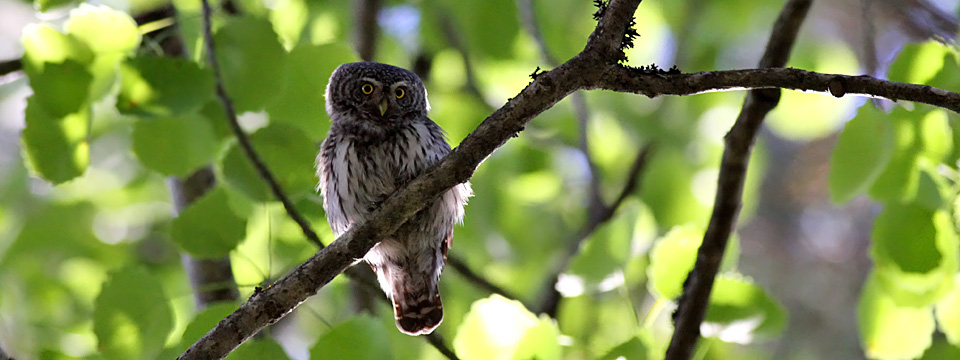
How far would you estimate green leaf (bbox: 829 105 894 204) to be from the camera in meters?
2.36

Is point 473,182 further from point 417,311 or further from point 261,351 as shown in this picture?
point 261,351

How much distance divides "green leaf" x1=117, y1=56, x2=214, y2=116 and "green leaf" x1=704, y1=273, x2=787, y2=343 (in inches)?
77.9

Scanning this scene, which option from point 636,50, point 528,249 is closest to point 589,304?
point 528,249

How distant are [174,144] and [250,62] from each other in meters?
0.43

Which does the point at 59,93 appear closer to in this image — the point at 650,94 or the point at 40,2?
the point at 40,2

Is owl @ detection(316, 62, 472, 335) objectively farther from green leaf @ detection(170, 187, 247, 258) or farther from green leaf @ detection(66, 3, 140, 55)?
green leaf @ detection(66, 3, 140, 55)

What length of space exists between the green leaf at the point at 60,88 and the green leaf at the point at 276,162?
0.52 metres

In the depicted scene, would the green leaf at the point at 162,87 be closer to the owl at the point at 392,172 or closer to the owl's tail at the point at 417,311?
the owl at the point at 392,172

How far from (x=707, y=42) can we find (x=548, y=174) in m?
1.18

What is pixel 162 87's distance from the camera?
2699mm

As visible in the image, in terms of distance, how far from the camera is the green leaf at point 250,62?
2.72 meters

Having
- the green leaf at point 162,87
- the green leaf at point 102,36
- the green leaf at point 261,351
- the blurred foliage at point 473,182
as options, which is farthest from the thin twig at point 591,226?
the green leaf at point 102,36

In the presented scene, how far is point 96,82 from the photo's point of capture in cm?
267

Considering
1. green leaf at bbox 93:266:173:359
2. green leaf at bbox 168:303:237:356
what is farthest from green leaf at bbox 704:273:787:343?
green leaf at bbox 93:266:173:359
